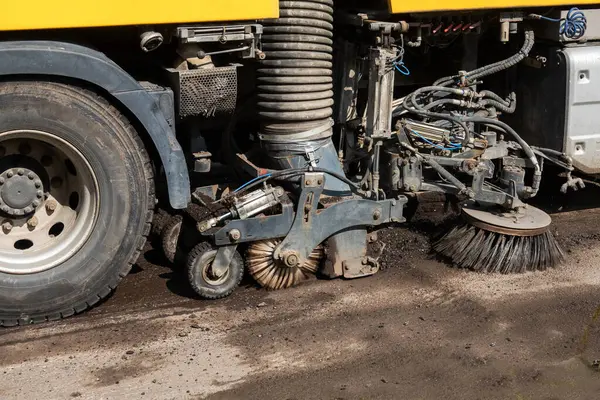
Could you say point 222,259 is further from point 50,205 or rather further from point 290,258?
point 50,205

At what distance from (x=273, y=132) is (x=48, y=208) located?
115 cm

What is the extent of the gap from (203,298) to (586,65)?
2.48 meters

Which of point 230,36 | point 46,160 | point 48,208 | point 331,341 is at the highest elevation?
point 230,36

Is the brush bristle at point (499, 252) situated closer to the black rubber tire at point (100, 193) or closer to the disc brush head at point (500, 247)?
the disc brush head at point (500, 247)

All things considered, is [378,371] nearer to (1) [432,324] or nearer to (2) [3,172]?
(1) [432,324]

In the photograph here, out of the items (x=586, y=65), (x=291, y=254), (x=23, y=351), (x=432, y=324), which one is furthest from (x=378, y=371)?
(x=586, y=65)

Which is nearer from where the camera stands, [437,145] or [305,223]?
[305,223]

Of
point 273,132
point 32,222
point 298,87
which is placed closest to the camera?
point 32,222

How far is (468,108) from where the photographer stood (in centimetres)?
512

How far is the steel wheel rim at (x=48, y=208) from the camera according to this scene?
13.3ft

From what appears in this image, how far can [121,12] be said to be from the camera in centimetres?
385

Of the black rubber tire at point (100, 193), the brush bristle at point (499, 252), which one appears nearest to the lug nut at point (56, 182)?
the black rubber tire at point (100, 193)

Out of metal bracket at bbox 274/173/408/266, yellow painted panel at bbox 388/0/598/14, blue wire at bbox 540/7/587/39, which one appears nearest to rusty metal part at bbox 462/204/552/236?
metal bracket at bbox 274/173/408/266

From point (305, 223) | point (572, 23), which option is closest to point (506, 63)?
point (572, 23)
